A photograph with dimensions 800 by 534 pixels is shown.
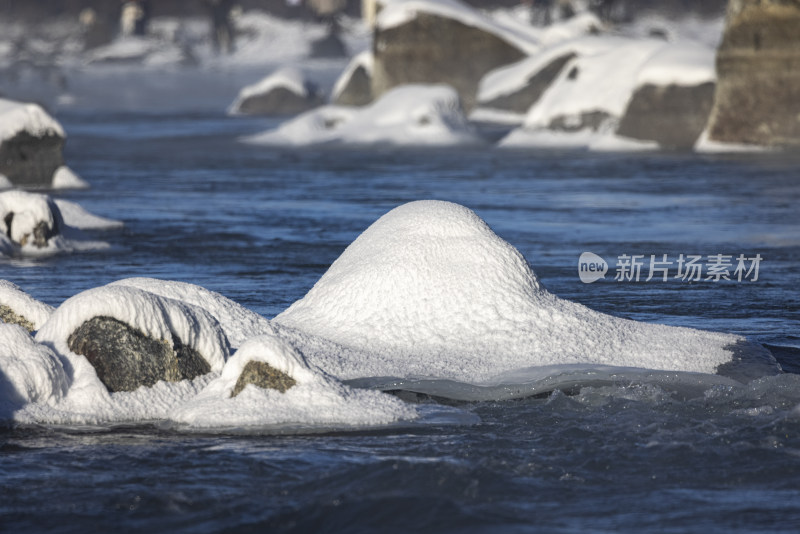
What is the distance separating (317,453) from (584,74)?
19.0 m

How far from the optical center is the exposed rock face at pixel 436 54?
95.6 feet

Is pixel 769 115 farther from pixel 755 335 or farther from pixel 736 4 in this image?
pixel 755 335

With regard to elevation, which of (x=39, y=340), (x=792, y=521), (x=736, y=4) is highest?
(x=736, y=4)

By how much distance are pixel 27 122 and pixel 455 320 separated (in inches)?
411

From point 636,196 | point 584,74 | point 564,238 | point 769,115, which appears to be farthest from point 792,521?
point 584,74

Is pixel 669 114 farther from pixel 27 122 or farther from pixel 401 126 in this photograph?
pixel 27 122

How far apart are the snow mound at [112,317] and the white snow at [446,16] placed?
2404 centimetres

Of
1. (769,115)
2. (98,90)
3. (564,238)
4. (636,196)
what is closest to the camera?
(564,238)

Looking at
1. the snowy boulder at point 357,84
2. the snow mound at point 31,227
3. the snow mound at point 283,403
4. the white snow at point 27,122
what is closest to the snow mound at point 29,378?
the snow mound at point 283,403

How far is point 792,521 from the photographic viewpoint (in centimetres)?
402

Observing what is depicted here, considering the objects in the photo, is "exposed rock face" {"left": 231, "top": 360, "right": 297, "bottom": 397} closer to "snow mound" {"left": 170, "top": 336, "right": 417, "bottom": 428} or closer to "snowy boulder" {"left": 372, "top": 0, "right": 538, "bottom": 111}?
"snow mound" {"left": 170, "top": 336, "right": 417, "bottom": 428}

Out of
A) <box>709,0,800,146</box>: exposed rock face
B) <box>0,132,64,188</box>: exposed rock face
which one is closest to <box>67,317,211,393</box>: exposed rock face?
<box>0,132,64,188</box>: exposed rock face

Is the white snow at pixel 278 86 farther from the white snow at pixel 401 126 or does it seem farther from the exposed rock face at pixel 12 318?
the exposed rock face at pixel 12 318

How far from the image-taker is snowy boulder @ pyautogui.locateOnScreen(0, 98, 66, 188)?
1505cm
